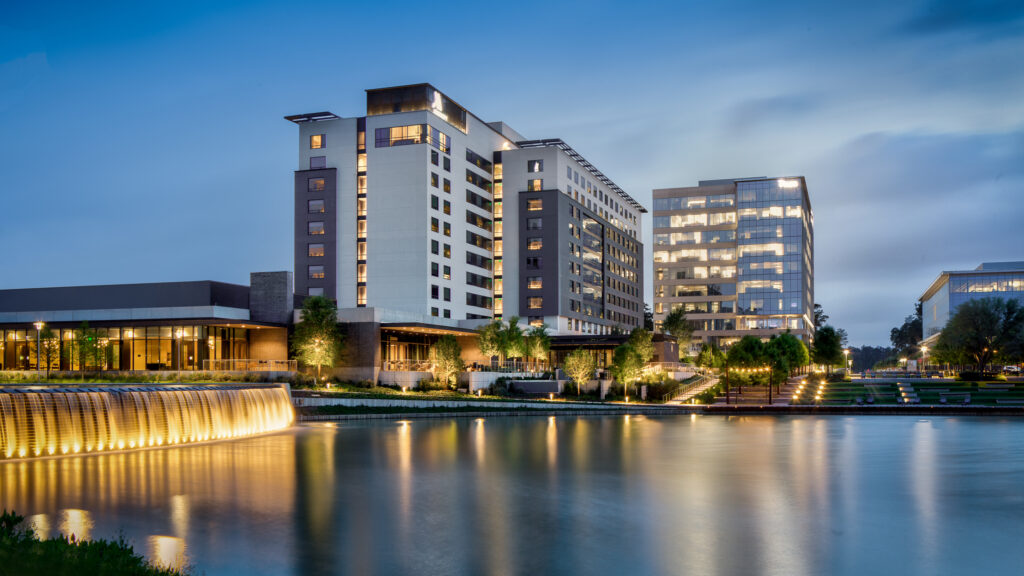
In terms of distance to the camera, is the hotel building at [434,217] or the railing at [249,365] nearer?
the railing at [249,365]

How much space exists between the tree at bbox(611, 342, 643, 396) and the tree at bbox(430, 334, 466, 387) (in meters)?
12.5

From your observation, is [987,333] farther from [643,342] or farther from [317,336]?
[317,336]

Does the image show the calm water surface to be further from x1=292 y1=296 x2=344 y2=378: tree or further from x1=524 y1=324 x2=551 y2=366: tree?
x1=524 y1=324 x2=551 y2=366: tree

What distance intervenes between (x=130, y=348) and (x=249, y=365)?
29.2 ft

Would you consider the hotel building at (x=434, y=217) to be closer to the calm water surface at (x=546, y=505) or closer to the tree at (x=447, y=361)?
the tree at (x=447, y=361)

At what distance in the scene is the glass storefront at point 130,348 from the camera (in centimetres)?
6034

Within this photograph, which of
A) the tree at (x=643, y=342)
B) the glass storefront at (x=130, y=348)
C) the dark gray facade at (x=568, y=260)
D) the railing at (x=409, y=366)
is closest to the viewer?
the glass storefront at (x=130, y=348)

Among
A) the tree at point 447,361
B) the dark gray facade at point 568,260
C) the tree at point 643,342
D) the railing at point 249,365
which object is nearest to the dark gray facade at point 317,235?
the dark gray facade at point 568,260

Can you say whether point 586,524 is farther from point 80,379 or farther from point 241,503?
point 80,379

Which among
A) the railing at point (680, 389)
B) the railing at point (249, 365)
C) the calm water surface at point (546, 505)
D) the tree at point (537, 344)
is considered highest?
the tree at point (537, 344)

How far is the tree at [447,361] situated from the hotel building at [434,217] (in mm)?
11672

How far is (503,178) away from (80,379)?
67457 mm

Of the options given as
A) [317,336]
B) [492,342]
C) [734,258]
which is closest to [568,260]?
[492,342]

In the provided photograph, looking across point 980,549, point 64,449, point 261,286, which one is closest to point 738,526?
point 980,549
